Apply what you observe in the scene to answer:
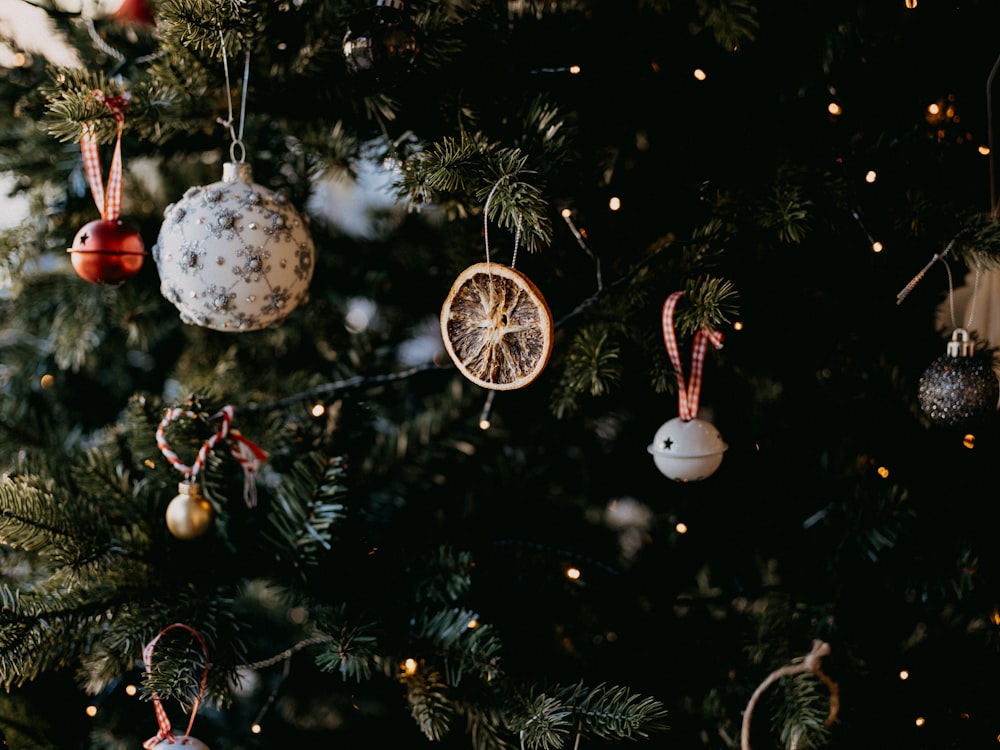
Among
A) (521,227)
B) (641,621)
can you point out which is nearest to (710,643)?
(641,621)

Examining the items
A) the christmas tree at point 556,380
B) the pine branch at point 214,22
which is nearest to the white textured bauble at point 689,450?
the christmas tree at point 556,380

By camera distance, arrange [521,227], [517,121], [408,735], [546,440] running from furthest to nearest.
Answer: [546,440], [408,735], [517,121], [521,227]

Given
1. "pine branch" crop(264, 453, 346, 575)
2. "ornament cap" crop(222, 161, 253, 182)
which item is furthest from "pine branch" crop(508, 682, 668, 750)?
"ornament cap" crop(222, 161, 253, 182)

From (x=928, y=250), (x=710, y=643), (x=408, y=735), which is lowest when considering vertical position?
(x=408, y=735)

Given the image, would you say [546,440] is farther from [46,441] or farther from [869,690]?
[46,441]

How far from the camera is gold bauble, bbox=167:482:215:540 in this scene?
73 centimetres

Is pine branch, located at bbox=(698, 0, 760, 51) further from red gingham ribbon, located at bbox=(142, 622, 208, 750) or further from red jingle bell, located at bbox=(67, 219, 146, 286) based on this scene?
red gingham ribbon, located at bbox=(142, 622, 208, 750)

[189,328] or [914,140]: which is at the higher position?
[914,140]

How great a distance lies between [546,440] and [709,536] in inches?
9.2

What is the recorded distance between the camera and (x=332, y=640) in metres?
0.70

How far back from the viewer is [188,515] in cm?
73

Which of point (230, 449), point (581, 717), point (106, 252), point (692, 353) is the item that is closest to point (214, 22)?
point (106, 252)

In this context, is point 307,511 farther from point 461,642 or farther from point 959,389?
point 959,389

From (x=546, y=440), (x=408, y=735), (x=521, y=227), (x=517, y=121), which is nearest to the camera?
(x=521, y=227)
